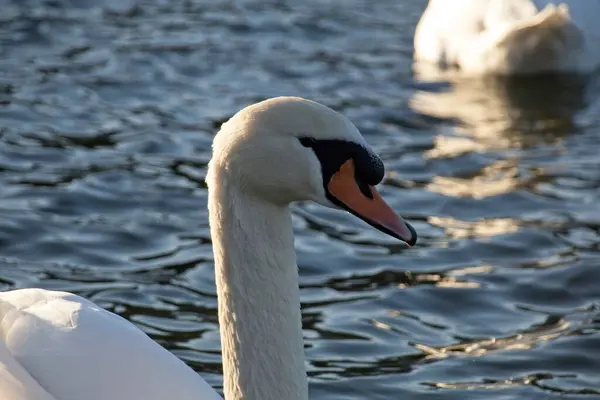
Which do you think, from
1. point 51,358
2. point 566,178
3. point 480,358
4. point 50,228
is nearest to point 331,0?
point 566,178

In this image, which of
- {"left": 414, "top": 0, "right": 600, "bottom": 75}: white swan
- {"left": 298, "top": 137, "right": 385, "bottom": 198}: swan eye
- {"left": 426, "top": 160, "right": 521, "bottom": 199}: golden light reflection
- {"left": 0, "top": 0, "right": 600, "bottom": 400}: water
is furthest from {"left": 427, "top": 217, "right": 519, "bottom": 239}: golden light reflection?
{"left": 298, "top": 137, "right": 385, "bottom": 198}: swan eye

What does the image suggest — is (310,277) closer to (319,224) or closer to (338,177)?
(319,224)

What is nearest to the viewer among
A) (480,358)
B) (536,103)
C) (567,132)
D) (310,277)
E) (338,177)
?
(338,177)

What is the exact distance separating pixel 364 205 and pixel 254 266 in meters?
0.37

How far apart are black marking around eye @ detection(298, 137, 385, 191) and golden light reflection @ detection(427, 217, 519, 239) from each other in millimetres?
4035

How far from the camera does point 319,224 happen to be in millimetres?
8375

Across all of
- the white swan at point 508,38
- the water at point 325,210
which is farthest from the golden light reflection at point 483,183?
the white swan at point 508,38

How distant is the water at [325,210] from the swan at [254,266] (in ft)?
5.59

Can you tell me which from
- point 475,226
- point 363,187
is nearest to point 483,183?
point 475,226

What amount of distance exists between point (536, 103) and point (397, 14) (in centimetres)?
309

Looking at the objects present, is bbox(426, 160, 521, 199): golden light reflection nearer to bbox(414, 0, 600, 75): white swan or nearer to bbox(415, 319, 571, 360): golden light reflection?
bbox(415, 319, 571, 360): golden light reflection

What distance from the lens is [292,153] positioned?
4121mm

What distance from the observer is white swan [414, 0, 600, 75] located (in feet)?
38.5

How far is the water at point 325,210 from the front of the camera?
6.61 metres
